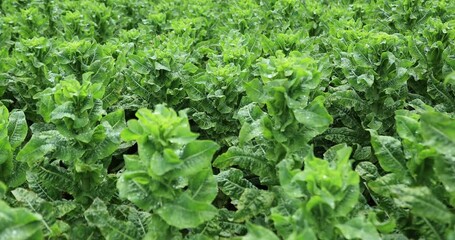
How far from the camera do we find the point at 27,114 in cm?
446

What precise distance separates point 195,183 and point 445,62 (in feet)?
7.84

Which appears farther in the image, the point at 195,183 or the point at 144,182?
the point at 195,183

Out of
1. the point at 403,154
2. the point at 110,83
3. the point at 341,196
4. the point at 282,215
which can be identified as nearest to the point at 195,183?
the point at 282,215

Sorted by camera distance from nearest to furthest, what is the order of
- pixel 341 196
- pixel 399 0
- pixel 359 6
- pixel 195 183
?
pixel 341 196 → pixel 195 183 → pixel 399 0 → pixel 359 6

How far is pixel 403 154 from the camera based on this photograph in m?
2.82

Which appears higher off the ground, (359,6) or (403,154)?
(403,154)

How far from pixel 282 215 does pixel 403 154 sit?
2.44 feet

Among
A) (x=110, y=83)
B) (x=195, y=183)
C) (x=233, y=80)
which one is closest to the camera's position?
(x=195, y=183)

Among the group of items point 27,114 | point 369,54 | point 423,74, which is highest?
point 369,54

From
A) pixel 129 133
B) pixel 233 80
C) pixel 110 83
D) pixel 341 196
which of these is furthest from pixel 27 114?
pixel 341 196

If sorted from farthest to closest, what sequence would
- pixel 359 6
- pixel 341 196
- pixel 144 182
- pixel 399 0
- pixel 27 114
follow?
pixel 359 6, pixel 399 0, pixel 27 114, pixel 144 182, pixel 341 196

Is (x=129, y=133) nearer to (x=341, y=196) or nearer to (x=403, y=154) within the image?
(x=341, y=196)

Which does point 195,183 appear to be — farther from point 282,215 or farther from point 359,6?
point 359,6

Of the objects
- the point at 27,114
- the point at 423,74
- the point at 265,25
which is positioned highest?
the point at 423,74
